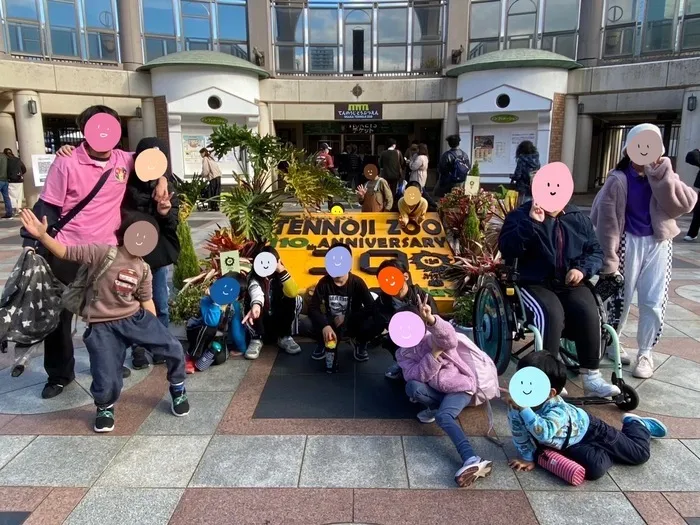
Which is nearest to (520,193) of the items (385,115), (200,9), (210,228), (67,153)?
(67,153)

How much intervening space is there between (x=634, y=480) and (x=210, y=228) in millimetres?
10398

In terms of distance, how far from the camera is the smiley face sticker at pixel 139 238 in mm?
3113

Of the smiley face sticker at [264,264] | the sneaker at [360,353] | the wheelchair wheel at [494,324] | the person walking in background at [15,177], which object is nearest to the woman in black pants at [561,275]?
the wheelchair wheel at [494,324]

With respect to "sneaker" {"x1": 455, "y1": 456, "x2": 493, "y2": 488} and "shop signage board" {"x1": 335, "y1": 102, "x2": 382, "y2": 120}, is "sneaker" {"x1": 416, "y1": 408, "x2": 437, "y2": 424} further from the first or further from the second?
"shop signage board" {"x1": 335, "y1": 102, "x2": 382, "y2": 120}

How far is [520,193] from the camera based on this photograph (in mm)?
6516

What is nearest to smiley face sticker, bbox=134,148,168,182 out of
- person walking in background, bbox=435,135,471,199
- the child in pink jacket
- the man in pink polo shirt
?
the man in pink polo shirt

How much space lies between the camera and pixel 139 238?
3141 mm

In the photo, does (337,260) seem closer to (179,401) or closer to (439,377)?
(439,377)

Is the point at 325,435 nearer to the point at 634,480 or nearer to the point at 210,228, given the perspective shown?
the point at 634,480

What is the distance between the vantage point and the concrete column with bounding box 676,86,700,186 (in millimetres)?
14578

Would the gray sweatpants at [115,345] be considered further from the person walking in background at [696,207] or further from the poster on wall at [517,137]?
the poster on wall at [517,137]

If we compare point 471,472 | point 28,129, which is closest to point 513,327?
point 471,472

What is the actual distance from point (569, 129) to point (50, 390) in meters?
17.2

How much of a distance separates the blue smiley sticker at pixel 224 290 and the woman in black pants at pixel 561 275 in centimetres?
205
